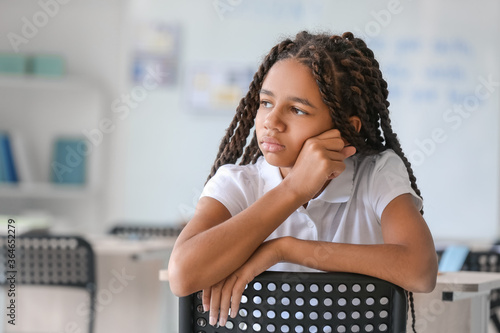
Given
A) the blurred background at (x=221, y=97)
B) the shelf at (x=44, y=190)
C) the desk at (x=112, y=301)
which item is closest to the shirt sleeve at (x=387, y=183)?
the desk at (x=112, y=301)

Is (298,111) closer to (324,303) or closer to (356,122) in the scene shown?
(356,122)

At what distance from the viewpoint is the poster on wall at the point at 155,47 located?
459 cm

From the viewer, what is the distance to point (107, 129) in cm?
468

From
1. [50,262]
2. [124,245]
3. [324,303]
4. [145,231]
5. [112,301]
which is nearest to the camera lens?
[324,303]

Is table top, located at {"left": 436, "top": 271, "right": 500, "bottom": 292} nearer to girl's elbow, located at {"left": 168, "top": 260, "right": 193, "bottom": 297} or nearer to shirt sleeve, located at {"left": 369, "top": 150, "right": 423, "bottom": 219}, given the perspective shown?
shirt sleeve, located at {"left": 369, "top": 150, "right": 423, "bottom": 219}

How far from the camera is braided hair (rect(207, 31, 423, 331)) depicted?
1.43 meters

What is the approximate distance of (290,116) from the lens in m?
1.41

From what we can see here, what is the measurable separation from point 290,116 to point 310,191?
0.57ft

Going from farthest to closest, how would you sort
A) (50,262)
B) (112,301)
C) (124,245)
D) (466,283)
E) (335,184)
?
(112,301), (124,245), (50,262), (466,283), (335,184)

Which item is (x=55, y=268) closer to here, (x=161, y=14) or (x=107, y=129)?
(x=107, y=129)

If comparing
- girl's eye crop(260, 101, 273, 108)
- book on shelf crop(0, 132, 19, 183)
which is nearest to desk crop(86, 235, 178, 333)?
book on shelf crop(0, 132, 19, 183)

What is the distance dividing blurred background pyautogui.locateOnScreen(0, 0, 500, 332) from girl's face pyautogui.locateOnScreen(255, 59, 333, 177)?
316 centimetres
